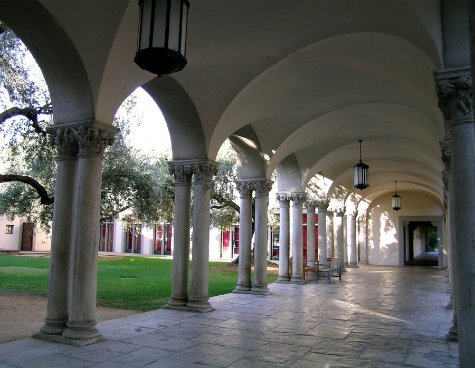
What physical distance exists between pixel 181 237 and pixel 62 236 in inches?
125

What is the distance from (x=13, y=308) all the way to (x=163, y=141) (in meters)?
14.2

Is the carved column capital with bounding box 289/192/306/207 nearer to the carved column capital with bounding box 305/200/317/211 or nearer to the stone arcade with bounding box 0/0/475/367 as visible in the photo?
the stone arcade with bounding box 0/0/475/367

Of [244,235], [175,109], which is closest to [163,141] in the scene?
[244,235]

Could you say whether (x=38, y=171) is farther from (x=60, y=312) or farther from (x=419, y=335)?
(x=419, y=335)

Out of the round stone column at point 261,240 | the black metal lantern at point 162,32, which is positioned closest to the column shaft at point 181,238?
the round stone column at point 261,240

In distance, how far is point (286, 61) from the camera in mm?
8016

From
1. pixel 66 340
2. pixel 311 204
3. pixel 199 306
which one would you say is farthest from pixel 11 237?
pixel 66 340

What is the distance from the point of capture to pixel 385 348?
20.4 feet

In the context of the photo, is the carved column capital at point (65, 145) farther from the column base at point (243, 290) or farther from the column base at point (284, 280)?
the column base at point (284, 280)

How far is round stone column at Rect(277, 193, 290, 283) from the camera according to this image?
1445cm

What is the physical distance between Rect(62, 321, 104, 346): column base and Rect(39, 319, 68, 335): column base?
0.58 ft

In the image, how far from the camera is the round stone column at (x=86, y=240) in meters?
6.23

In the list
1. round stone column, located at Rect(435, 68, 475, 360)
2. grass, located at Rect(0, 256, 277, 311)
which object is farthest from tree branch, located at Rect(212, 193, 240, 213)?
round stone column, located at Rect(435, 68, 475, 360)

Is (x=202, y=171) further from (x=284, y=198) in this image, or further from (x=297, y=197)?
(x=297, y=197)
